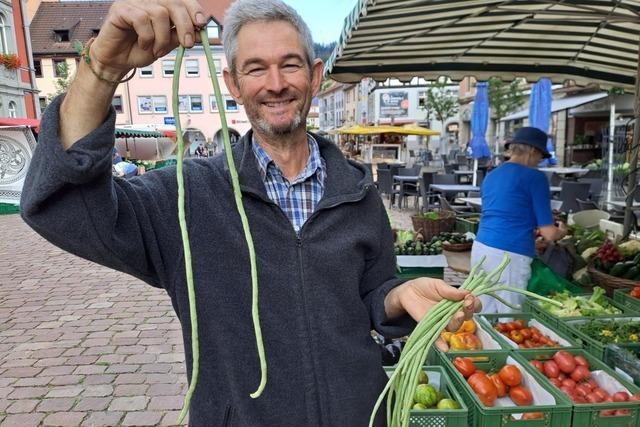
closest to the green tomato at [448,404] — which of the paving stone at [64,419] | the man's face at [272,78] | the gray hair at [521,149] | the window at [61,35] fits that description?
the man's face at [272,78]

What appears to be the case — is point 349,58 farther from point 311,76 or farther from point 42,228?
point 42,228

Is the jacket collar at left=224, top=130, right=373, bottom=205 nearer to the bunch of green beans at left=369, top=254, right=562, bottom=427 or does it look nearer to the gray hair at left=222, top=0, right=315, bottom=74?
the gray hair at left=222, top=0, right=315, bottom=74

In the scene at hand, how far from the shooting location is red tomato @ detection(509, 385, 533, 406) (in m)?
2.70

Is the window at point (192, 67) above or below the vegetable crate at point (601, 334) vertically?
above

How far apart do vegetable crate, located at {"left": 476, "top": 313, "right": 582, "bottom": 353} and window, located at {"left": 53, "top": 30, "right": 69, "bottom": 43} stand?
45674 mm

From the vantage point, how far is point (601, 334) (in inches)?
127

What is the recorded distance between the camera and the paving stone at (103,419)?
345 centimetres

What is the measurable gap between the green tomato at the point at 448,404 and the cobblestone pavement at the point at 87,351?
2.10m

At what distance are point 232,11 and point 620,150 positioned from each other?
49.3 ft

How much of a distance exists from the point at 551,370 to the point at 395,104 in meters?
56.3

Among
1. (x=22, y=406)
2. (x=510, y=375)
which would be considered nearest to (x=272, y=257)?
(x=510, y=375)

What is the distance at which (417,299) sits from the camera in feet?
4.97

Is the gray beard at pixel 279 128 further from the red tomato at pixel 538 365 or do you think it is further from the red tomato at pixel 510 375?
the red tomato at pixel 538 365

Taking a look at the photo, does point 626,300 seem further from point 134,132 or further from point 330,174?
point 134,132
